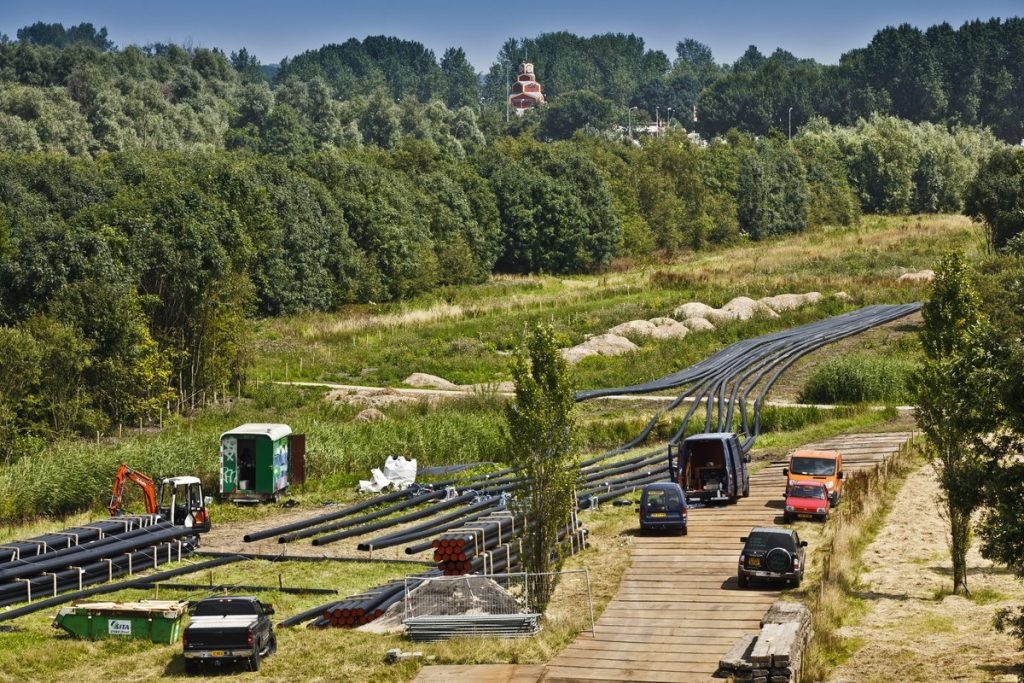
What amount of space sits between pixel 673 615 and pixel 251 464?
2278cm

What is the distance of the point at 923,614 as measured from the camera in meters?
39.1

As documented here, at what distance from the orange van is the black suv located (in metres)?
9.25

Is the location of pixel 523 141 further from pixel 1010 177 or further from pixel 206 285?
pixel 206 285

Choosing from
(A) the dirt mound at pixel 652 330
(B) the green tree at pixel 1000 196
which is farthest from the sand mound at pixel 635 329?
(B) the green tree at pixel 1000 196

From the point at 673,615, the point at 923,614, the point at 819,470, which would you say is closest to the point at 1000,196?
the point at 819,470

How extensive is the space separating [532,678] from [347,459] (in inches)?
1151

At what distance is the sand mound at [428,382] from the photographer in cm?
8050

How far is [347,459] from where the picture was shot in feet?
201

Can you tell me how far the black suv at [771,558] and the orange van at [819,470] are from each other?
9.25 meters

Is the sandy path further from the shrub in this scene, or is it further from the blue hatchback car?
the shrub

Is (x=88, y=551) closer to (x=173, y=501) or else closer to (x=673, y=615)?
(x=173, y=501)

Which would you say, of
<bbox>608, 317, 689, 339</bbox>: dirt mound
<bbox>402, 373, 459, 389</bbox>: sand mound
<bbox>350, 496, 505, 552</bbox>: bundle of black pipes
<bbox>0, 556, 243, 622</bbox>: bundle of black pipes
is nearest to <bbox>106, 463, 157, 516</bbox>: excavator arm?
<bbox>0, 556, 243, 622</bbox>: bundle of black pipes

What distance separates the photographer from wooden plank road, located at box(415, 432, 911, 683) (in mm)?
33281

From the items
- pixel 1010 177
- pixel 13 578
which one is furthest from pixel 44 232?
pixel 1010 177
